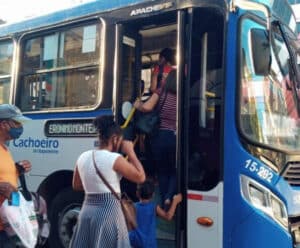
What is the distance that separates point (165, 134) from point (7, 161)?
5.68 ft

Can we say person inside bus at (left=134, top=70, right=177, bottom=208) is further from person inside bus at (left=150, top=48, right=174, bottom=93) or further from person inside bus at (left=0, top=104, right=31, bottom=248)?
person inside bus at (left=0, top=104, right=31, bottom=248)

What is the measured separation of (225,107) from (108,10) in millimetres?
1791

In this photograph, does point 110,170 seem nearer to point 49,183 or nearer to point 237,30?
point 237,30

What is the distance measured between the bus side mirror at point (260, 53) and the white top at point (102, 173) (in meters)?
1.46

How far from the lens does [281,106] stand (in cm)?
414

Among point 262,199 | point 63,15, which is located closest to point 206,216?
point 262,199

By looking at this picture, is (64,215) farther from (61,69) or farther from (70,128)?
(61,69)

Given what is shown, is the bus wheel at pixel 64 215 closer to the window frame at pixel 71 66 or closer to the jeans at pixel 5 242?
the window frame at pixel 71 66

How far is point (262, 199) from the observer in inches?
147

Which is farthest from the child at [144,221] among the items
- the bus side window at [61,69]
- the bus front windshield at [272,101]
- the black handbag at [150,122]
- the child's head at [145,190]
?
the bus side window at [61,69]

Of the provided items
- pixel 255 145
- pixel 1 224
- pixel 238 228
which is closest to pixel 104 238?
pixel 1 224

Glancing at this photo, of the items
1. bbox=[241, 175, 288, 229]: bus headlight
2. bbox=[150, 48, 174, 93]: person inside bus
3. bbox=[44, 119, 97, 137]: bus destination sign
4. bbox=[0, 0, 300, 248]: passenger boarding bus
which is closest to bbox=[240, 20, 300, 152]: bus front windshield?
bbox=[0, 0, 300, 248]: passenger boarding bus

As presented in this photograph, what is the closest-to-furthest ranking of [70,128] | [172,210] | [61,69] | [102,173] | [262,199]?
[102,173]
[262,199]
[172,210]
[70,128]
[61,69]

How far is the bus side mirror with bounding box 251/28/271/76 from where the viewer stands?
3891 millimetres
